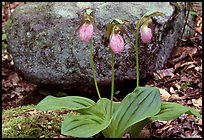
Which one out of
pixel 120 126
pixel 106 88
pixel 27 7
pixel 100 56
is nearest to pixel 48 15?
pixel 27 7

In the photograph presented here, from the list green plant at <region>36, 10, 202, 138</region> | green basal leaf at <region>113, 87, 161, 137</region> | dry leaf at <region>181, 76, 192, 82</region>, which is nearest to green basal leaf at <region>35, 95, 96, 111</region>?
green plant at <region>36, 10, 202, 138</region>

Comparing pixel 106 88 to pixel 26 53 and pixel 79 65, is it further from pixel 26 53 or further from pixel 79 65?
pixel 26 53

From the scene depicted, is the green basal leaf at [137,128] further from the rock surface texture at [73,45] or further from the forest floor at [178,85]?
the rock surface texture at [73,45]

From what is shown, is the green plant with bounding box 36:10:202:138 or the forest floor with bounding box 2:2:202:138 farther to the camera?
the forest floor with bounding box 2:2:202:138

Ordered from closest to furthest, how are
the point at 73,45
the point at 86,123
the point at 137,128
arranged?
the point at 86,123, the point at 137,128, the point at 73,45

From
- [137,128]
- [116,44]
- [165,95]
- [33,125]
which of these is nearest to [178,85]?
[165,95]

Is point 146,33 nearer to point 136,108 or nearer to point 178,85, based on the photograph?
point 136,108

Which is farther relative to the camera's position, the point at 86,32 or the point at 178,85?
the point at 178,85

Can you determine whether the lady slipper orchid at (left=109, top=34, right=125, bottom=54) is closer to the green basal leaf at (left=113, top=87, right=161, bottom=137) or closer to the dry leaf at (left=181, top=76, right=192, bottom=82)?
the green basal leaf at (left=113, top=87, right=161, bottom=137)
